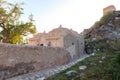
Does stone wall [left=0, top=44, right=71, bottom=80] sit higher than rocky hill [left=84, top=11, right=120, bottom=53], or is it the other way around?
rocky hill [left=84, top=11, right=120, bottom=53]

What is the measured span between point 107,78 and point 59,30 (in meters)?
21.5

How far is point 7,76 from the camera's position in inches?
576

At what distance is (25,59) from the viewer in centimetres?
1703

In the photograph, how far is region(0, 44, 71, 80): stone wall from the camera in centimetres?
1466

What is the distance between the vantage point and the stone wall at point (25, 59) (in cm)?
1466

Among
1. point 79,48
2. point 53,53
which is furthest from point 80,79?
point 79,48

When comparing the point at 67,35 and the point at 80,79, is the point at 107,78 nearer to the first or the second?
the point at 80,79

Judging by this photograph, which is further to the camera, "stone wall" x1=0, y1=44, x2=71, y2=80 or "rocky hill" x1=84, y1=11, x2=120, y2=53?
"rocky hill" x1=84, y1=11, x2=120, y2=53

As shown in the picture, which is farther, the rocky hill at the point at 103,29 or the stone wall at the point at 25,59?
the rocky hill at the point at 103,29

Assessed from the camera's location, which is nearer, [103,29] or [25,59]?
[25,59]

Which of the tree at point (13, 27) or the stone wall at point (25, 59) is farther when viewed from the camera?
the tree at point (13, 27)

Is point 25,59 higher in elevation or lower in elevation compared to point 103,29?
lower

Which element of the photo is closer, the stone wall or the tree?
the stone wall

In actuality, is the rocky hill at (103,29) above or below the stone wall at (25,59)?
above
